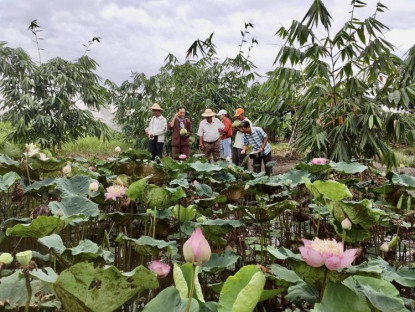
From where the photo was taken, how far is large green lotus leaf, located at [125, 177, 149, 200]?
1.42 m

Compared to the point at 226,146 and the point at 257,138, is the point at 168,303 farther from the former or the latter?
the point at 226,146

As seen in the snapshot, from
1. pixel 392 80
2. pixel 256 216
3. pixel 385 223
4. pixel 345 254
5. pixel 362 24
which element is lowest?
pixel 385 223

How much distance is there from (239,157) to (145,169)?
3193 millimetres

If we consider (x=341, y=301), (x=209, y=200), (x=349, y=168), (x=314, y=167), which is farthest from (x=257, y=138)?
(x=341, y=301)

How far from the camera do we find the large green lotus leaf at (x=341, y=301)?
2.41 ft

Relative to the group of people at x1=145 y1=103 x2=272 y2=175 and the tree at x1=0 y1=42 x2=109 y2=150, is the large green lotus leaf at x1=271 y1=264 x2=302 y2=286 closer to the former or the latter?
the group of people at x1=145 y1=103 x2=272 y2=175

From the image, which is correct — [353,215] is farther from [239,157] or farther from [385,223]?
[239,157]

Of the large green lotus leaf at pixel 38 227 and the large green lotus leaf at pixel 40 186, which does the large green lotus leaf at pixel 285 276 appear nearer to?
the large green lotus leaf at pixel 38 227

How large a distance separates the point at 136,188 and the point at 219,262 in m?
0.42

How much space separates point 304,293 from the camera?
0.95m

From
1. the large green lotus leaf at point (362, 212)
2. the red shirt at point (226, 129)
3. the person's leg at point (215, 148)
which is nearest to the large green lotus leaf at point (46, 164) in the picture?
the large green lotus leaf at point (362, 212)

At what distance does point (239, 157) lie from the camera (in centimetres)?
569

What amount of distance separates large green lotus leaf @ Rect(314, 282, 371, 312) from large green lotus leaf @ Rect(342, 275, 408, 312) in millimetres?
79

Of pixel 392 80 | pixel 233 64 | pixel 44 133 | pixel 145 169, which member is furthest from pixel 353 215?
pixel 44 133
